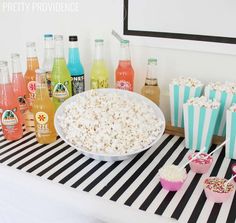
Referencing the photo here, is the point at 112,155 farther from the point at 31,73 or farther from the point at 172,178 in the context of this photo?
the point at 31,73

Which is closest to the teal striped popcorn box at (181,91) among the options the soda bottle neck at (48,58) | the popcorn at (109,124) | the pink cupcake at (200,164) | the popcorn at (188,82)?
the popcorn at (188,82)

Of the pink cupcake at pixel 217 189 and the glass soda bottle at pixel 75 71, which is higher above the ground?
→ the glass soda bottle at pixel 75 71

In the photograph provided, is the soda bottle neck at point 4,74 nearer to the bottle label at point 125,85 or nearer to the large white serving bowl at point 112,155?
the large white serving bowl at point 112,155

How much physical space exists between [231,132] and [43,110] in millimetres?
609

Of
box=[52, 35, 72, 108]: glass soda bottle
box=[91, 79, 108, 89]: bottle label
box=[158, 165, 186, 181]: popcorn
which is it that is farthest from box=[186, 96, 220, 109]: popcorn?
box=[52, 35, 72, 108]: glass soda bottle

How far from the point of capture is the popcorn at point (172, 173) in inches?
34.1

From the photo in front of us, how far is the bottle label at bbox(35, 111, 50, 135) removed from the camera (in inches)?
42.6

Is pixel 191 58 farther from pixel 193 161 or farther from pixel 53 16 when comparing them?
pixel 53 16

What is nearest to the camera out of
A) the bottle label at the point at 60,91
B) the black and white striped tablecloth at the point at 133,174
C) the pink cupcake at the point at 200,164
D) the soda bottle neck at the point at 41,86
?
the black and white striped tablecloth at the point at 133,174

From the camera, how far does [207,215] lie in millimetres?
780

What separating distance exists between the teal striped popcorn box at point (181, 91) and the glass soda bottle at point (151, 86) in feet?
0.26

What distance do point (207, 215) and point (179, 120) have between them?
1.47ft

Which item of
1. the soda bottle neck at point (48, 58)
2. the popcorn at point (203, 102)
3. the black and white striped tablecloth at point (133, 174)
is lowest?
the black and white striped tablecloth at point (133, 174)

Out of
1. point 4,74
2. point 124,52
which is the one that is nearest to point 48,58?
point 4,74
